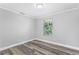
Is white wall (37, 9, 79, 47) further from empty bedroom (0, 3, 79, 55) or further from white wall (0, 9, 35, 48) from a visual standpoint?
white wall (0, 9, 35, 48)

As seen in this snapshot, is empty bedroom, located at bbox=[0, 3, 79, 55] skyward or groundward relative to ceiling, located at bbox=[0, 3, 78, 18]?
groundward

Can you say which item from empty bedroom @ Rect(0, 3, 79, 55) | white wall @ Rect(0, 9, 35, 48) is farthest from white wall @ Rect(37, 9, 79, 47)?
white wall @ Rect(0, 9, 35, 48)

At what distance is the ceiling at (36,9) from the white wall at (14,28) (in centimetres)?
6

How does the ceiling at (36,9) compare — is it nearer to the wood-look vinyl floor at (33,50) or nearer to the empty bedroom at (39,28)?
the empty bedroom at (39,28)

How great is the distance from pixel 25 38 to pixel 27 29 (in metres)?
0.11

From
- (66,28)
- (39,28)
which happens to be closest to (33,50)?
(39,28)

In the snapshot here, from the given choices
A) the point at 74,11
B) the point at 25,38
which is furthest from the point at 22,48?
the point at 74,11

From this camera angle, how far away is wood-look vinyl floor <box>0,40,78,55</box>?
1120 millimetres

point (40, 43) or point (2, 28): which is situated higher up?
point (2, 28)

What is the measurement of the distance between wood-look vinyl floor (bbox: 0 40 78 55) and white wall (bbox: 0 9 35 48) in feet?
0.24

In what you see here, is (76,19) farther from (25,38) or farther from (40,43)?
(25,38)

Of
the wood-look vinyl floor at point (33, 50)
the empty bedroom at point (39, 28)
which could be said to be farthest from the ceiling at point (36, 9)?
the wood-look vinyl floor at point (33, 50)
